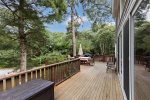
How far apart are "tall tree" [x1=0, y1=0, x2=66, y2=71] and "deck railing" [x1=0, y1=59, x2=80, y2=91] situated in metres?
2.77

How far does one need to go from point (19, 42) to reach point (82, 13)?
6837 mm

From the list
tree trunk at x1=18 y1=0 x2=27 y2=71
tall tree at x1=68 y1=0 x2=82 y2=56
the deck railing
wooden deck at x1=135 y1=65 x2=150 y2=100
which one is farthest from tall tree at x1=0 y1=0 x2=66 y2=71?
wooden deck at x1=135 y1=65 x2=150 y2=100

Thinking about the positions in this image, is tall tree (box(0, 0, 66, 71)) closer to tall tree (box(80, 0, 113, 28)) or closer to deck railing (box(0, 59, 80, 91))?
deck railing (box(0, 59, 80, 91))

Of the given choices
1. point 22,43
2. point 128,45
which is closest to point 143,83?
point 128,45

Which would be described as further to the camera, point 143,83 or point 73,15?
point 73,15

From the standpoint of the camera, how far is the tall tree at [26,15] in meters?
10.1

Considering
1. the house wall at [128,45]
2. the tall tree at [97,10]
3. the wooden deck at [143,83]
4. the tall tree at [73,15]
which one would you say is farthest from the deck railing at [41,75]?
the tall tree at [97,10]

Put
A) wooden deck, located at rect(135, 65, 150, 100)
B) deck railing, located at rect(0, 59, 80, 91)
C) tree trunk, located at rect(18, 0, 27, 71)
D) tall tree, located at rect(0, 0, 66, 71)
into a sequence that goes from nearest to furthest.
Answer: wooden deck, located at rect(135, 65, 150, 100), deck railing, located at rect(0, 59, 80, 91), tall tree, located at rect(0, 0, 66, 71), tree trunk, located at rect(18, 0, 27, 71)

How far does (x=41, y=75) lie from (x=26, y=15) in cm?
543

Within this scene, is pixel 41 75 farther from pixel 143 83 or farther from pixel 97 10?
pixel 97 10

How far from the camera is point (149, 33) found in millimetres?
1753

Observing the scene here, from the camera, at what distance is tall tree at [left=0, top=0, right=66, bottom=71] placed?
10.1 meters

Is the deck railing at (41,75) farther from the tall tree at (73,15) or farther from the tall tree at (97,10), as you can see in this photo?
the tall tree at (97,10)

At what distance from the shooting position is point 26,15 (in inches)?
400
